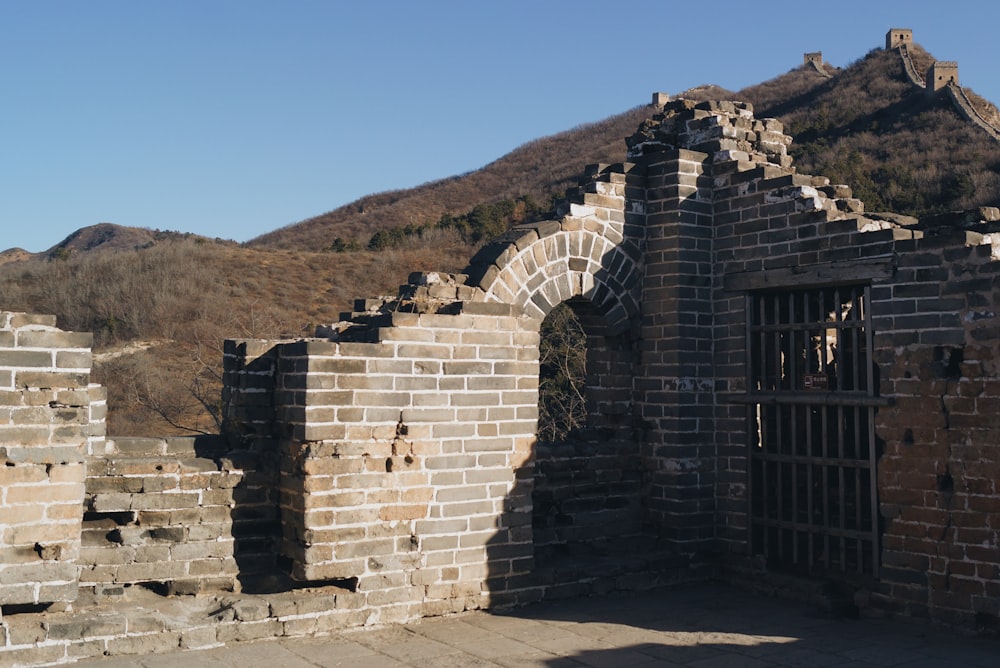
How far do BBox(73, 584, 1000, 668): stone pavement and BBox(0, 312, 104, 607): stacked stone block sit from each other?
1.98 feet

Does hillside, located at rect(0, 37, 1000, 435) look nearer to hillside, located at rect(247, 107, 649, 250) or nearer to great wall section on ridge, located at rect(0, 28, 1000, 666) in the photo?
hillside, located at rect(247, 107, 649, 250)

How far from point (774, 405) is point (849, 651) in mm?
2582

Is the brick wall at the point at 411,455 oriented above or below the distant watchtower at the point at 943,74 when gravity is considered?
below

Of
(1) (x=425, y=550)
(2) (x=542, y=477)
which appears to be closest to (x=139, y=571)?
(1) (x=425, y=550)

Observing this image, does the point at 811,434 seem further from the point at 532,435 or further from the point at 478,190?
the point at 478,190

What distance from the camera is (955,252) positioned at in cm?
683

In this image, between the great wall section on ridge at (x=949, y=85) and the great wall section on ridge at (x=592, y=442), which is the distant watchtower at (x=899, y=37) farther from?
the great wall section on ridge at (x=592, y=442)

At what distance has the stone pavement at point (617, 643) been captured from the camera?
18.7ft

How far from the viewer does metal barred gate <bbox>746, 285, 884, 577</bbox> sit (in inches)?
297

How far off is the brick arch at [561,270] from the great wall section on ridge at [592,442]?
3 centimetres

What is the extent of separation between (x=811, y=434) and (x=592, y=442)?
191 cm

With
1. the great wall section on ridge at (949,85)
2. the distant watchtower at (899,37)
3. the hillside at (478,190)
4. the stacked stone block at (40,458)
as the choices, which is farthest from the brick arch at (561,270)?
the distant watchtower at (899,37)

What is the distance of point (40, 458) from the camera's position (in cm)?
547

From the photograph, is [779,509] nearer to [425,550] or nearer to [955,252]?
[955,252]
